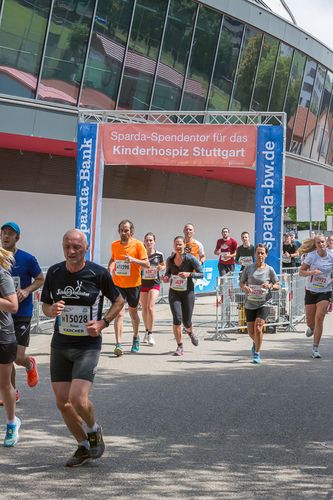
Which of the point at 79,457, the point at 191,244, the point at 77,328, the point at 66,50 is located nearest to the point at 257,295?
the point at 191,244

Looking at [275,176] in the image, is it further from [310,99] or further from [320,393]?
[310,99]

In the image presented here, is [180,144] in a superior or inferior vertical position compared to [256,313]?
superior

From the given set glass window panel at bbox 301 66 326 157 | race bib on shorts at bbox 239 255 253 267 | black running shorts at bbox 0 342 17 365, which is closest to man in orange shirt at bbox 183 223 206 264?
race bib on shorts at bbox 239 255 253 267

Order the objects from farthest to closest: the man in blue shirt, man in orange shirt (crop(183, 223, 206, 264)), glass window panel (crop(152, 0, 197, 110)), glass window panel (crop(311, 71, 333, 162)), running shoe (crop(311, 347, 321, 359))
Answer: glass window panel (crop(311, 71, 333, 162)) → glass window panel (crop(152, 0, 197, 110)) → man in orange shirt (crop(183, 223, 206, 264)) → running shoe (crop(311, 347, 321, 359)) → the man in blue shirt

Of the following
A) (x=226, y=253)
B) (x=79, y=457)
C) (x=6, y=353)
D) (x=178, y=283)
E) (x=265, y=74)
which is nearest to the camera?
(x=79, y=457)

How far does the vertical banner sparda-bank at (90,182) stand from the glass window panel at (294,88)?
15231 mm

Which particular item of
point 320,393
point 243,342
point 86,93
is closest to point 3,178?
point 86,93

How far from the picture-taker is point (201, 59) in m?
25.3

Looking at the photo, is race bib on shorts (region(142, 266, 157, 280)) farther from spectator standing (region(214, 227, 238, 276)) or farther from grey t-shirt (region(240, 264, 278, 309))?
spectator standing (region(214, 227, 238, 276))

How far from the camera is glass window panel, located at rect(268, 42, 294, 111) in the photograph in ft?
97.1

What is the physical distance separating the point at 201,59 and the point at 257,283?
1445 cm

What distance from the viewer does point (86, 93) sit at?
22.0 metres

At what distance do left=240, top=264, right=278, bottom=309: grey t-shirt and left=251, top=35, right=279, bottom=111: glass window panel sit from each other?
17.0 metres

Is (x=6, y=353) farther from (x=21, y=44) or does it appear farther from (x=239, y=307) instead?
(x=21, y=44)
